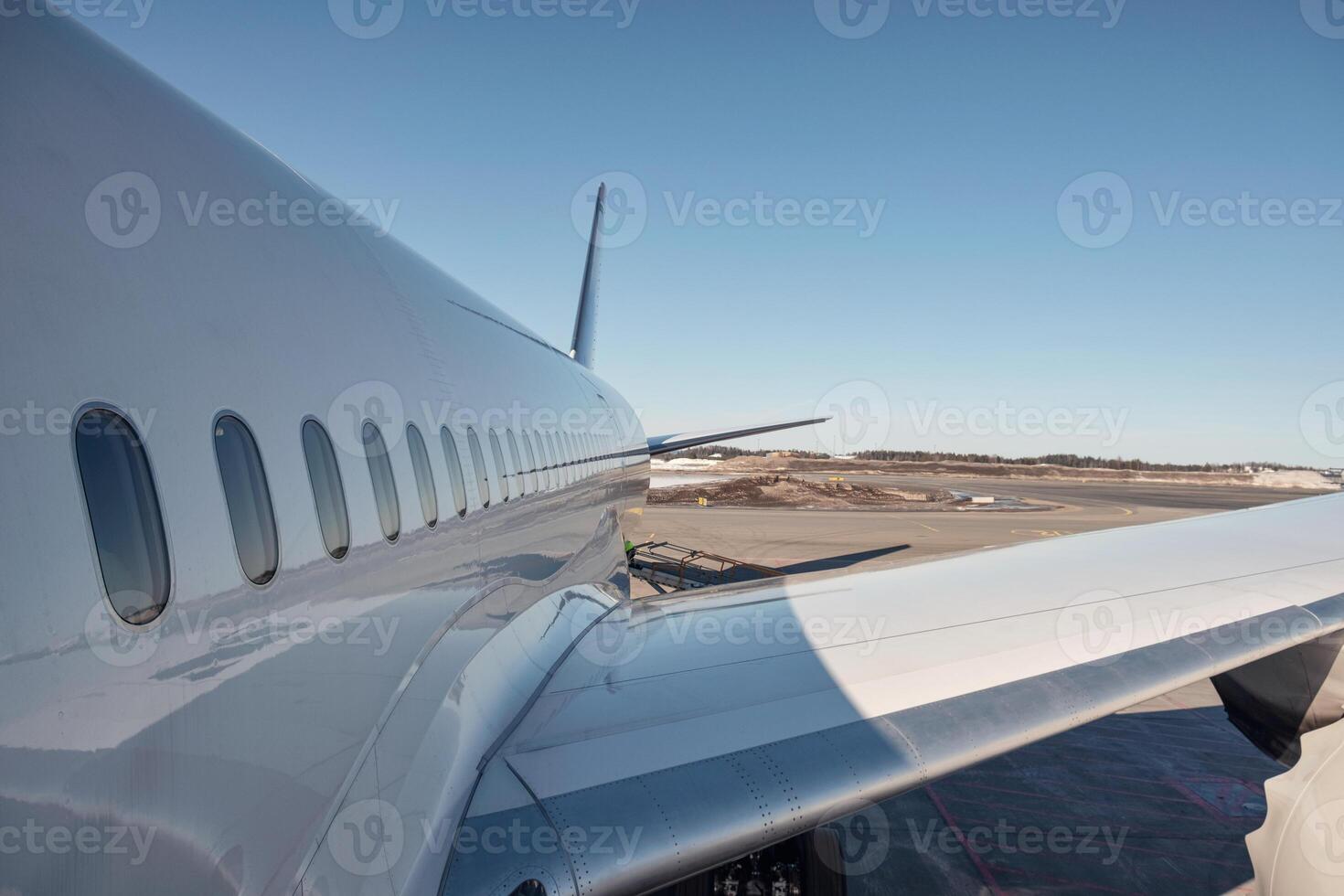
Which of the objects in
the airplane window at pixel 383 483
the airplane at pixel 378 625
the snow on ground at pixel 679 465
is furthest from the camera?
the snow on ground at pixel 679 465

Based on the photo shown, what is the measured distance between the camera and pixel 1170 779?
816 centimetres

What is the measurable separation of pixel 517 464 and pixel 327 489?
307cm

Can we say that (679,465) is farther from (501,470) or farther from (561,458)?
(501,470)

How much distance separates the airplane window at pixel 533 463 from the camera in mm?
6332

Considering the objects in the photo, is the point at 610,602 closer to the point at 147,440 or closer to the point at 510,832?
the point at 510,832

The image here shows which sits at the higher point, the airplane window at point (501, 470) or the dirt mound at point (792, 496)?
the airplane window at point (501, 470)

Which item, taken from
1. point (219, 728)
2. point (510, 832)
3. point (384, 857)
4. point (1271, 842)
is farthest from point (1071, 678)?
point (219, 728)

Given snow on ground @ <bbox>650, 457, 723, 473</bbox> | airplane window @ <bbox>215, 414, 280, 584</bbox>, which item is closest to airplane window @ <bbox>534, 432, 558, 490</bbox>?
airplane window @ <bbox>215, 414, 280, 584</bbox>

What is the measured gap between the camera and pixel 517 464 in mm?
5949

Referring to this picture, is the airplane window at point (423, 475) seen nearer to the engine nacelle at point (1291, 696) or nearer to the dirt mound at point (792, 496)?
the engine nacelle at point (1291, 696)

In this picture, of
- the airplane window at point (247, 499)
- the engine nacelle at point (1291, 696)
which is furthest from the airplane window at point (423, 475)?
the engine nacelle at point (1291, 696)

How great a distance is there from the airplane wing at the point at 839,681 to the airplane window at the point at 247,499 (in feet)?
5.12

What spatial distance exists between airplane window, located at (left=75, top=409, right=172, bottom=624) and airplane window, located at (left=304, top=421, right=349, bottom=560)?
847mm

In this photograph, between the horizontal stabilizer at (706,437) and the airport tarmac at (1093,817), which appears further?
the horizontal stabilizer at (706,437)
